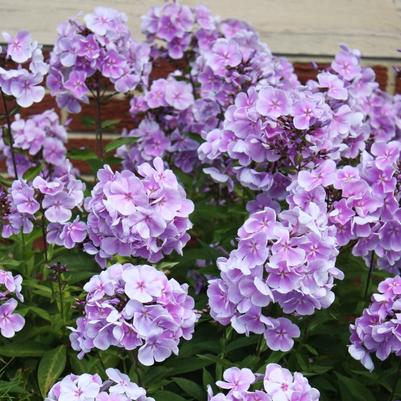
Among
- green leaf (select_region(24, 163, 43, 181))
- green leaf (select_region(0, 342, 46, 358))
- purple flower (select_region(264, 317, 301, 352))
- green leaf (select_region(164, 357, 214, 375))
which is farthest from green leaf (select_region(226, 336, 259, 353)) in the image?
green leaf (select_region(24, 163, 43, 181))

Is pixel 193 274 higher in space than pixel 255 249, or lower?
lower

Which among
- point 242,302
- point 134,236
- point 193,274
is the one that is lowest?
point 193,274

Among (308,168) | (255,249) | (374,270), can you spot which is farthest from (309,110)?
(374,270)

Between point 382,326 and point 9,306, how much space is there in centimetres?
77

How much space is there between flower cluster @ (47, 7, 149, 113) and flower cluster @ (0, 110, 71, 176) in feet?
0.54

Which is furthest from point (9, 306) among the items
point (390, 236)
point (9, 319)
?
point (390, 236)

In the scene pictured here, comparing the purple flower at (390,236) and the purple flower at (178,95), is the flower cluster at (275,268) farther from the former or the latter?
the purple flower at (178,95)

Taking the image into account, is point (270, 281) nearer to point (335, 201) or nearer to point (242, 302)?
point (242, 302)

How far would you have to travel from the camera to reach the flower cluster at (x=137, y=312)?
5.03ft

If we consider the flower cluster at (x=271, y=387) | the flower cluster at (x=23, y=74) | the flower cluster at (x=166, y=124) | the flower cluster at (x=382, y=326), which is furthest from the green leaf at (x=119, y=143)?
the flower cluster at (x=271, y=387)

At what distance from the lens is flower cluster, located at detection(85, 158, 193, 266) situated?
166 cm

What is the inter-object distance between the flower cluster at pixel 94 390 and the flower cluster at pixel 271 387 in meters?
0.14

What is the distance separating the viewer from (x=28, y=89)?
225 cm

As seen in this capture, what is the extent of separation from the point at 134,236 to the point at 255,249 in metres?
0.23
